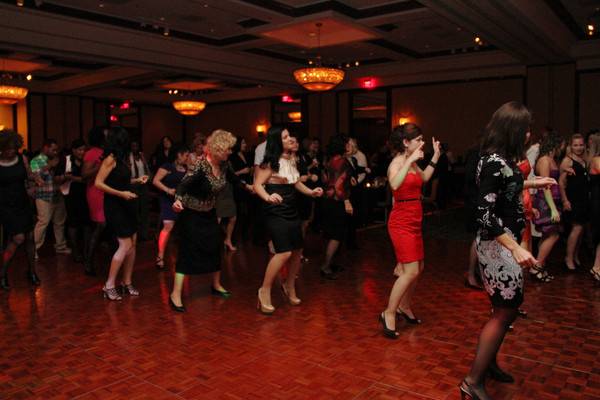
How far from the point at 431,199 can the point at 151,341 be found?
6.84 m

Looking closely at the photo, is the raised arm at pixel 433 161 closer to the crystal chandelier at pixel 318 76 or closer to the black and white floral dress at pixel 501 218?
the black and white floral dress at pixel 501 218

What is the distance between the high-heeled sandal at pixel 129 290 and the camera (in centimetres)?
504

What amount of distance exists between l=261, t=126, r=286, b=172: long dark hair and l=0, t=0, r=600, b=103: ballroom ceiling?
139 inches

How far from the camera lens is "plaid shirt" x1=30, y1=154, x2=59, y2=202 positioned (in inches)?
272

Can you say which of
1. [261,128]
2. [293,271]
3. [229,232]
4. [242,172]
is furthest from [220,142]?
[261,128]

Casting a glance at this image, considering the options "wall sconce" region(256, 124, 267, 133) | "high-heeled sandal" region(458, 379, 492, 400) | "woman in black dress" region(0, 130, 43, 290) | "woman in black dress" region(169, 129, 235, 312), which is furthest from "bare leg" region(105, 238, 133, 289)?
"wall sconce" region(256, 124, 267, 133)

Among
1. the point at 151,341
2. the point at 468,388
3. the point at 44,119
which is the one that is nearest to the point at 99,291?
the point at 151,341

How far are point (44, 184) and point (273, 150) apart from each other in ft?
13.3

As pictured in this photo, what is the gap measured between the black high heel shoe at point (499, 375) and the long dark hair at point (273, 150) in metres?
2.15

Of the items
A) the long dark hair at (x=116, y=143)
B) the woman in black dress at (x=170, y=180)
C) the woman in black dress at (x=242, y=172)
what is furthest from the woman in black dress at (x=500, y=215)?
the woman in black dress at (x=242, y=172)

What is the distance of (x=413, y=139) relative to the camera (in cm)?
371

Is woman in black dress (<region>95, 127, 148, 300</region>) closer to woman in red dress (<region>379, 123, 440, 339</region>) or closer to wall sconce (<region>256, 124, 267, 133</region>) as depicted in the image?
woman in red dress (<region>379, 123, 440, 339</region>)

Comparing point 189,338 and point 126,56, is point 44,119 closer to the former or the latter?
point 126,56

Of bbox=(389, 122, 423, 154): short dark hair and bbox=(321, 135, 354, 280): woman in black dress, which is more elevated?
bbox=(389, 122, 423, 154): short dark hair
